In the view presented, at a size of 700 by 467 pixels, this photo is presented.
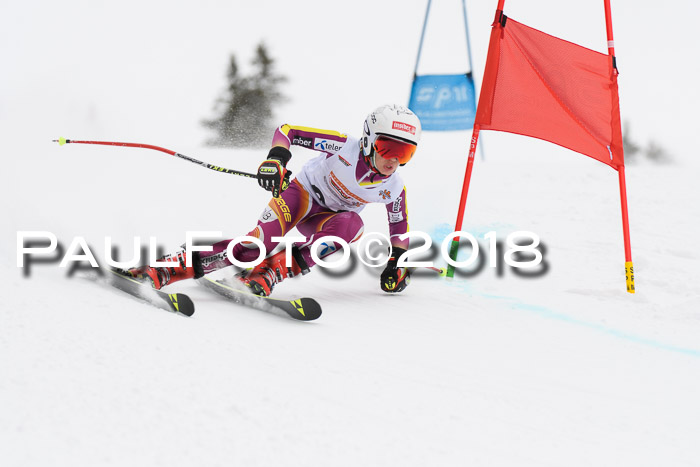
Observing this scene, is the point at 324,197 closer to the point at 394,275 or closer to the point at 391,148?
the point at 391,148

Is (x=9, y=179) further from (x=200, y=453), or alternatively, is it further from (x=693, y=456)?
A: (x=693, y=456)

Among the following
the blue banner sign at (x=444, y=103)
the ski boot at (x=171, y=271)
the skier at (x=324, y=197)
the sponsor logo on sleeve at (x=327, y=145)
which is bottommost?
the ski boot at (x=171, y=271)

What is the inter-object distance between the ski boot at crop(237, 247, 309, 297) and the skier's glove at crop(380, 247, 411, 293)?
0.65m

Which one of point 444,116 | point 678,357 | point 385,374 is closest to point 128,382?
point 385,374

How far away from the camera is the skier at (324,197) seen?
3.32 m

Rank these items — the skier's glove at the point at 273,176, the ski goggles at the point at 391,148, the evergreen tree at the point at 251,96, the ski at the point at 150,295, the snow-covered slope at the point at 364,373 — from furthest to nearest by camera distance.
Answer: the evergreen tree at the point at 251,96, the ski goggles at the point at 391,148, the skier's glove at the point at 273,176, the ski at the point at 150,295, the snow-covered slope at the point at 364,373

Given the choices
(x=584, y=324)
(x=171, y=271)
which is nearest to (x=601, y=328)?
(x=584, y=324)

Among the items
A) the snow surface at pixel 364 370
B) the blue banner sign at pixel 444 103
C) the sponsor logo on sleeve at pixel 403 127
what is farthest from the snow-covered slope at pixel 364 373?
the blue banner sign at pixel 444 103

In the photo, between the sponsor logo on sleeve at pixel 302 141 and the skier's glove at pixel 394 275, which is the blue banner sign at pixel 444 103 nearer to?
the skier's glove at pixel 394 275

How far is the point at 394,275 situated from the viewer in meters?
3.96

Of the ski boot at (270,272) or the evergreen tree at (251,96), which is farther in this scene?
the evergreen tree at (251,96)

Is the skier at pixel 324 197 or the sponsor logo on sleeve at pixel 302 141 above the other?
the sponsor logo on sleeve at pixel 302 141

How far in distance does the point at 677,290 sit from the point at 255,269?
3164 mm

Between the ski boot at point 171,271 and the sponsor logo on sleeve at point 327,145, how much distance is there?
1018 mm
